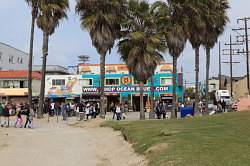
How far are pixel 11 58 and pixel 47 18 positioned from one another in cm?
5450

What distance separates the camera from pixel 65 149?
1989 cm

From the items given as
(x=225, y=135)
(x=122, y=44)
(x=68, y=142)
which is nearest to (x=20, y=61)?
(x=122, y=44)

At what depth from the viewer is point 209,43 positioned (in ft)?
144

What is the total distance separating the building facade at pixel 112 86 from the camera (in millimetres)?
70062

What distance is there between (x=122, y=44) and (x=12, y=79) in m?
38.5

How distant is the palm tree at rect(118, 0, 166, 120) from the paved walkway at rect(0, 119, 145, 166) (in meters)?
10.1

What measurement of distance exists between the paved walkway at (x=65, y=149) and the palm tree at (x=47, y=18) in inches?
595

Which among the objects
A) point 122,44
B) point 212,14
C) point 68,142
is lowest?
point 68,142

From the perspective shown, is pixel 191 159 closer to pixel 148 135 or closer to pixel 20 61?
pixel 148 135

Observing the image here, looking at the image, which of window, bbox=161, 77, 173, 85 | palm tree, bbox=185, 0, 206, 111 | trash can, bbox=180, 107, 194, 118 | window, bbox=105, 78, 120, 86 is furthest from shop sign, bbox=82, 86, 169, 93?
trash can, bbox=180, 107, 194, 118

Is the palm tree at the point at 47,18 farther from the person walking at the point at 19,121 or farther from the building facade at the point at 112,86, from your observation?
the building facade at the point at 112,86

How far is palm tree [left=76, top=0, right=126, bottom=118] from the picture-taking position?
121 feet

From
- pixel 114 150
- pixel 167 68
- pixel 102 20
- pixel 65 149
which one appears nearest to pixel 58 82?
pixel 167 68

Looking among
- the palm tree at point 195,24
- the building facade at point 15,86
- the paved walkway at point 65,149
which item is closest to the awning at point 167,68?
the building facade at point 15,86
